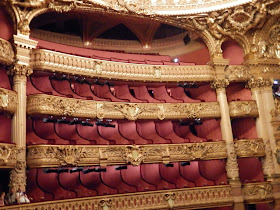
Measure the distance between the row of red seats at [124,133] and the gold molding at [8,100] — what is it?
985mm

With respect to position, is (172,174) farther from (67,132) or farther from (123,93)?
(67,132)

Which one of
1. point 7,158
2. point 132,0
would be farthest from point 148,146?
point 132,0

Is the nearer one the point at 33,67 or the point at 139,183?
the point at 33,67

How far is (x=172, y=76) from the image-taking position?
10.2 metres

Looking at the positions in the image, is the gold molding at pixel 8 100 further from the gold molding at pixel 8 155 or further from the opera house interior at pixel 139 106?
the gold molding at pixel 8 155

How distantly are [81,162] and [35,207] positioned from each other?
5.62 ft

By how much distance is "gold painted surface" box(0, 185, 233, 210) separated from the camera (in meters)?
7.37

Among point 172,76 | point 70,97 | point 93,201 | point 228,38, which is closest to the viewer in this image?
point 93,201

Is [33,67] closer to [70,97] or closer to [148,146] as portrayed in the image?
[70,97]

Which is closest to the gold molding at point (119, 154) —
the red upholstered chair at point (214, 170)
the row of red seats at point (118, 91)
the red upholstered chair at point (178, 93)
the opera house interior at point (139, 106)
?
the opera house interior at point (139, 106)

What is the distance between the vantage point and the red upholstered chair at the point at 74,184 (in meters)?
8.12

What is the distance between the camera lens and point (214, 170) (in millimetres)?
10148

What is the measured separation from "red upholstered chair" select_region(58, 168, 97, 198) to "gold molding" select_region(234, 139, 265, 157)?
4.64 meters

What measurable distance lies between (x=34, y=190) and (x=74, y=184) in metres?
1.27
